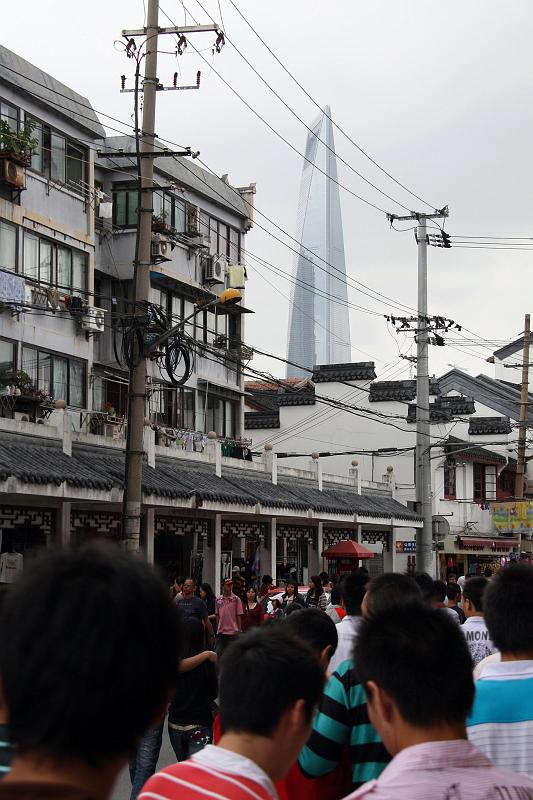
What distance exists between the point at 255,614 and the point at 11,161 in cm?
1424

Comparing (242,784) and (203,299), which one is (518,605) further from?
(203,299)

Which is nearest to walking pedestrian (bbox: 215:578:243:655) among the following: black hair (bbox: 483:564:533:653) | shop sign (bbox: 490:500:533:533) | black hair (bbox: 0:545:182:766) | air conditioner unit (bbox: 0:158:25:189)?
black hair (bbox: 483:564:533:653)

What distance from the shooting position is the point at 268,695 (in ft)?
12.0

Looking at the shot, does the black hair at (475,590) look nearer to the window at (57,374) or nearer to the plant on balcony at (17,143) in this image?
the window at (57,374)

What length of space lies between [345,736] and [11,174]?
78.0 feet

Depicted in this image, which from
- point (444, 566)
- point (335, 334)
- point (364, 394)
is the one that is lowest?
point (444, 566)

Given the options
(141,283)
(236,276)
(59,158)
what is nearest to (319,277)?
(236,276)

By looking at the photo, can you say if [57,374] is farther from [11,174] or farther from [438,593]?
[438,593]

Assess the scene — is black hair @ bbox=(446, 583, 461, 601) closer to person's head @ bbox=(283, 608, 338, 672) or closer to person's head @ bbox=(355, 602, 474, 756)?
person's head @ bbox=(283, 608, 338, 672)

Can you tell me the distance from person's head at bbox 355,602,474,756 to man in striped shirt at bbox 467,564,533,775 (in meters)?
0.65

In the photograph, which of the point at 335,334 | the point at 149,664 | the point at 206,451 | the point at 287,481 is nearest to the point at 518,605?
the point at 149,664

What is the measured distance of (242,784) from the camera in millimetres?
3381

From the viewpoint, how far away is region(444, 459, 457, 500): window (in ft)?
169

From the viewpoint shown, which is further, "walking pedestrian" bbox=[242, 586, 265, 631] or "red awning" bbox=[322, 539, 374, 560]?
"red awning" bbox=[322, 539, 374, 560]
